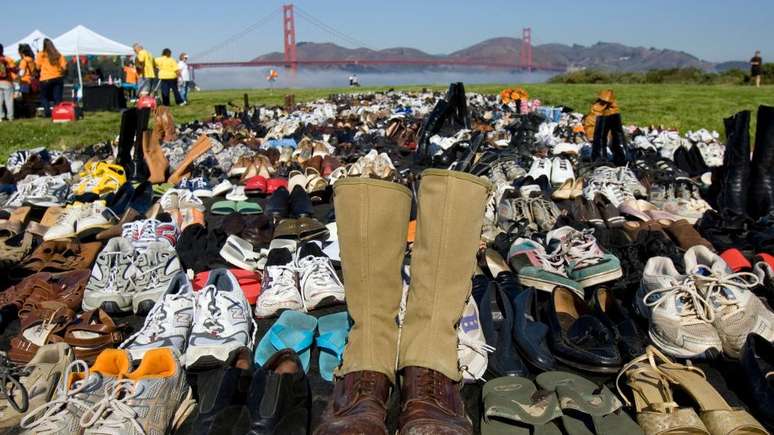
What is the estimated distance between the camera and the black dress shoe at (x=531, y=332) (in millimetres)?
2647

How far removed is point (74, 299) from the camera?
3.40 metres

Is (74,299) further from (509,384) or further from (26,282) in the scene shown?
(509,384)

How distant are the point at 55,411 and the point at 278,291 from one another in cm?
149

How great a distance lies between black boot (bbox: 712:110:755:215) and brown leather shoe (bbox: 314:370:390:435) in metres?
4.19

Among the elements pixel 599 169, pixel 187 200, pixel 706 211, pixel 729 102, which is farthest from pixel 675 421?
pixel 729 102

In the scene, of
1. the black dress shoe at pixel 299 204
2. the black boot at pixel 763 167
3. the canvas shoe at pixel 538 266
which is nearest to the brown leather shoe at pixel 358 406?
the canvas shoe at pixel 538 266

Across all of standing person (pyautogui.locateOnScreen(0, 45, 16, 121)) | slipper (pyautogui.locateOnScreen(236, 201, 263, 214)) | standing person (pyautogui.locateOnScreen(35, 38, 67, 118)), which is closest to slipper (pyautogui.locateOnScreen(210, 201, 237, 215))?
slipper (pyautogui.locateOnScreen(236, 201, 263, 214))

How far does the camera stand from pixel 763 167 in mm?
4785

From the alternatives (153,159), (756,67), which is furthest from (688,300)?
(756,67)

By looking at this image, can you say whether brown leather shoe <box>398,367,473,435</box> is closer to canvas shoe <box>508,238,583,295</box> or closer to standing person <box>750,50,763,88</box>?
canvas shoe <box>508,238,583,295</box>

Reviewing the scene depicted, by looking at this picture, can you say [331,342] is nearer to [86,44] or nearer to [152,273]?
[152,273]

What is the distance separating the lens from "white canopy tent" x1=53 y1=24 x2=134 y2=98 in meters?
25.2

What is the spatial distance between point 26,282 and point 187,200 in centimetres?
213

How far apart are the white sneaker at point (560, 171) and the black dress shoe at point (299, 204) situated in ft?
9.81
